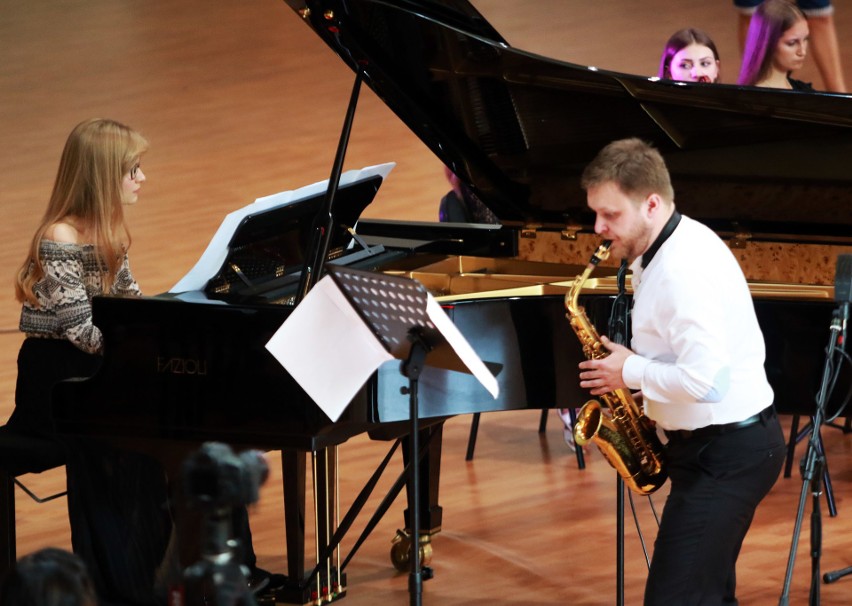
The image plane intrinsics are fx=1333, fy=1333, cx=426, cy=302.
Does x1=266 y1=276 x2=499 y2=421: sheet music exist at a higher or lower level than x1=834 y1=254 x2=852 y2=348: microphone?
lower

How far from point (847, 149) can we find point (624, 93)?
2.19 ft

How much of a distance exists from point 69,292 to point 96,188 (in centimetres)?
30

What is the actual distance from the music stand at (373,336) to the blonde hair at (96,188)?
103cm

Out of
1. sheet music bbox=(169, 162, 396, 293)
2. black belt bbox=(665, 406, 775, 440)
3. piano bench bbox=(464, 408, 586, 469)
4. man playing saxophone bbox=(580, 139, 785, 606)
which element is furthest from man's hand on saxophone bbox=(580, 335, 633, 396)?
piano bench bbox=(464, 408, 586, 469)

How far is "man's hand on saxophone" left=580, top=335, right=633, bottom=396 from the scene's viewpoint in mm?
2990

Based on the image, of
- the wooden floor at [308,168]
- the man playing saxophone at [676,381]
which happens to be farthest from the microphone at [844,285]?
the wooden floor at [308,168]

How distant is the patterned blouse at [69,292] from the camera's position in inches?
146

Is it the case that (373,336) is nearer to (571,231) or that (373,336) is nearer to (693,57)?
(571,231)

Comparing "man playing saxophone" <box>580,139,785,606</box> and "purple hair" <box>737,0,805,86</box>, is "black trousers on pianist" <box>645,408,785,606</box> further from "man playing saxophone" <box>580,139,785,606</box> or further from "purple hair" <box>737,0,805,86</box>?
"purple hair" <box>737,0,805,86</box>

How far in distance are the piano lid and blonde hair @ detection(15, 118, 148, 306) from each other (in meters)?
0.65

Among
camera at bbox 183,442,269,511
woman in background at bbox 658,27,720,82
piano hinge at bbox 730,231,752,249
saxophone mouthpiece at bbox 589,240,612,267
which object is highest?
woman in background at bbox 658,27,720,82

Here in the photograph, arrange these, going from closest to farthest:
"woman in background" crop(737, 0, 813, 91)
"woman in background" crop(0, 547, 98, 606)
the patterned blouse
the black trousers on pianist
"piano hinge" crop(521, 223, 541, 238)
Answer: "woman in background" crop(0, 547, 98, 606) < the black trousers on pianist < the patterned blouse < "piano hinge" crop(521, 223, 541, 238) < "woman in background" crop(737, 0, 813, 91)

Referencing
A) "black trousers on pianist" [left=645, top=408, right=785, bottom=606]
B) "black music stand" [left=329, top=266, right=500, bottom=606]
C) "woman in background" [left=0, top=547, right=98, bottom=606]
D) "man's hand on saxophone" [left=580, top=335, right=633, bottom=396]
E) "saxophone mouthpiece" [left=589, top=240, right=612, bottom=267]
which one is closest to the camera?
"woman in background" [left=0, top=547, right=98, bottom=606]

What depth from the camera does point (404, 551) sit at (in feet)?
14.2
